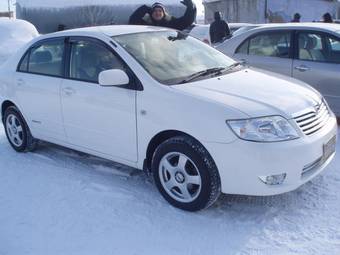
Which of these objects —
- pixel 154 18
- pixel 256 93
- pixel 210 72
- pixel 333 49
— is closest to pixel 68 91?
pixel 210 72

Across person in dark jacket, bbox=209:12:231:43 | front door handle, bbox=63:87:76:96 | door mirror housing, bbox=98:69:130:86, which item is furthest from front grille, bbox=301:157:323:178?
person in dark jacket, bbox=209:12:231:43

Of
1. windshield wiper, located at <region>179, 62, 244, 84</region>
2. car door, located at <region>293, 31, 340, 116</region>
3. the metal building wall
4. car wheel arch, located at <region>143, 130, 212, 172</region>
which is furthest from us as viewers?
the metal building wall

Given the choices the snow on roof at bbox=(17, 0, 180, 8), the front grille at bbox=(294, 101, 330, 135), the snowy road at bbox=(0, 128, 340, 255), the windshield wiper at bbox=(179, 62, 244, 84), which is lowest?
the snowy road at bbox=(0, 128, 340, 255)

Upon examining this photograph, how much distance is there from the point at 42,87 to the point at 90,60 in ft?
2.46

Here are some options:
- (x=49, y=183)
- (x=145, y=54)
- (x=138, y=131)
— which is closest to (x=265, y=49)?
(x=145, y=54)

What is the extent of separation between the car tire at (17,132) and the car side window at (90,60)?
118 centimetres

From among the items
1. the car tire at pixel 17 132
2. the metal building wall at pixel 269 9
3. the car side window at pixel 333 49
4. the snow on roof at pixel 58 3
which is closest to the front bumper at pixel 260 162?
the car tire at pixel 17 132

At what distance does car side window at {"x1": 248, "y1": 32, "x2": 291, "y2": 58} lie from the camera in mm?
6461

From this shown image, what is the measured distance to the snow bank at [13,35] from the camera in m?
14.2

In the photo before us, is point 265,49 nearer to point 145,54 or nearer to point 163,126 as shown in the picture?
point 145,54

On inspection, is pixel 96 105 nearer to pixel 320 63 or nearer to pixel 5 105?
pixel 5 105

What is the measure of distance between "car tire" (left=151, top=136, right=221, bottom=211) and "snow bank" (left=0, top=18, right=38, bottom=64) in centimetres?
1129

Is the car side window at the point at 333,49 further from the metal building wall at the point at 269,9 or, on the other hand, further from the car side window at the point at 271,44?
the metal building wall at the point at 269,9

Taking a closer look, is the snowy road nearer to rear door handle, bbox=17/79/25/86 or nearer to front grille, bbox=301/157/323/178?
front grille, bbox=301/157/323/178
